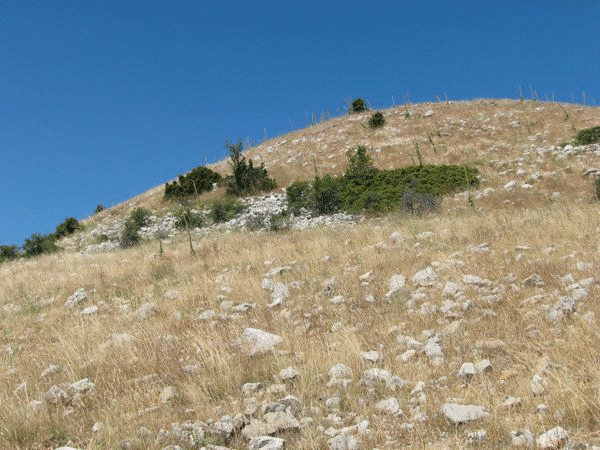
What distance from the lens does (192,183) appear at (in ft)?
79.9

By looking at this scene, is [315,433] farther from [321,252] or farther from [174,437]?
[321,252]

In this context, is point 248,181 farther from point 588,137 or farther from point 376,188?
point 588,137

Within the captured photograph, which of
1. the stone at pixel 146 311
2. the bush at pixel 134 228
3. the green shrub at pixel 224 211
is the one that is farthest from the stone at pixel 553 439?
the green shrub at pixel 224 211

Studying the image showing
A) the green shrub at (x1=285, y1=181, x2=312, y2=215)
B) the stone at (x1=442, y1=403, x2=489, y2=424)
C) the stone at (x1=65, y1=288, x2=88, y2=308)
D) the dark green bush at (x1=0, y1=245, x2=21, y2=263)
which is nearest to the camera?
the stone at (x1=442, y1=403, x2=489, y2=424)

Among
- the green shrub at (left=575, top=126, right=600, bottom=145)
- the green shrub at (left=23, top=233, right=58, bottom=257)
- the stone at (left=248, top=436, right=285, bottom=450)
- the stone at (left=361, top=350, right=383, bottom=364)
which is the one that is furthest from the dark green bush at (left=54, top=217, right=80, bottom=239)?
→ the stone at (left=248, top=436, right=285, bottom=450)

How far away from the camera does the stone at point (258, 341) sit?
4.83m

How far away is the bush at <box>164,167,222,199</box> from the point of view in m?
23.8

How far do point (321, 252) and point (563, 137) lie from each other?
708 inches

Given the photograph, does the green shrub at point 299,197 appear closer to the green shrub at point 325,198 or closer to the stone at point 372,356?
the green shrub at point 325,198

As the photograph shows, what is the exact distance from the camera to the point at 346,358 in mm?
4297

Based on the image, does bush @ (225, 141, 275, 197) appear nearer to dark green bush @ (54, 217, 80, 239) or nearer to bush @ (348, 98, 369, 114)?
dark green bush @ (54, 217, 80, 239)

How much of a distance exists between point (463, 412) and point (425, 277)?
3.47m

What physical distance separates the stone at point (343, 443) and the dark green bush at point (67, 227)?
23702 mm

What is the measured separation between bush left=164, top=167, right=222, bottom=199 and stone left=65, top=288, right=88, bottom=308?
14.7m
